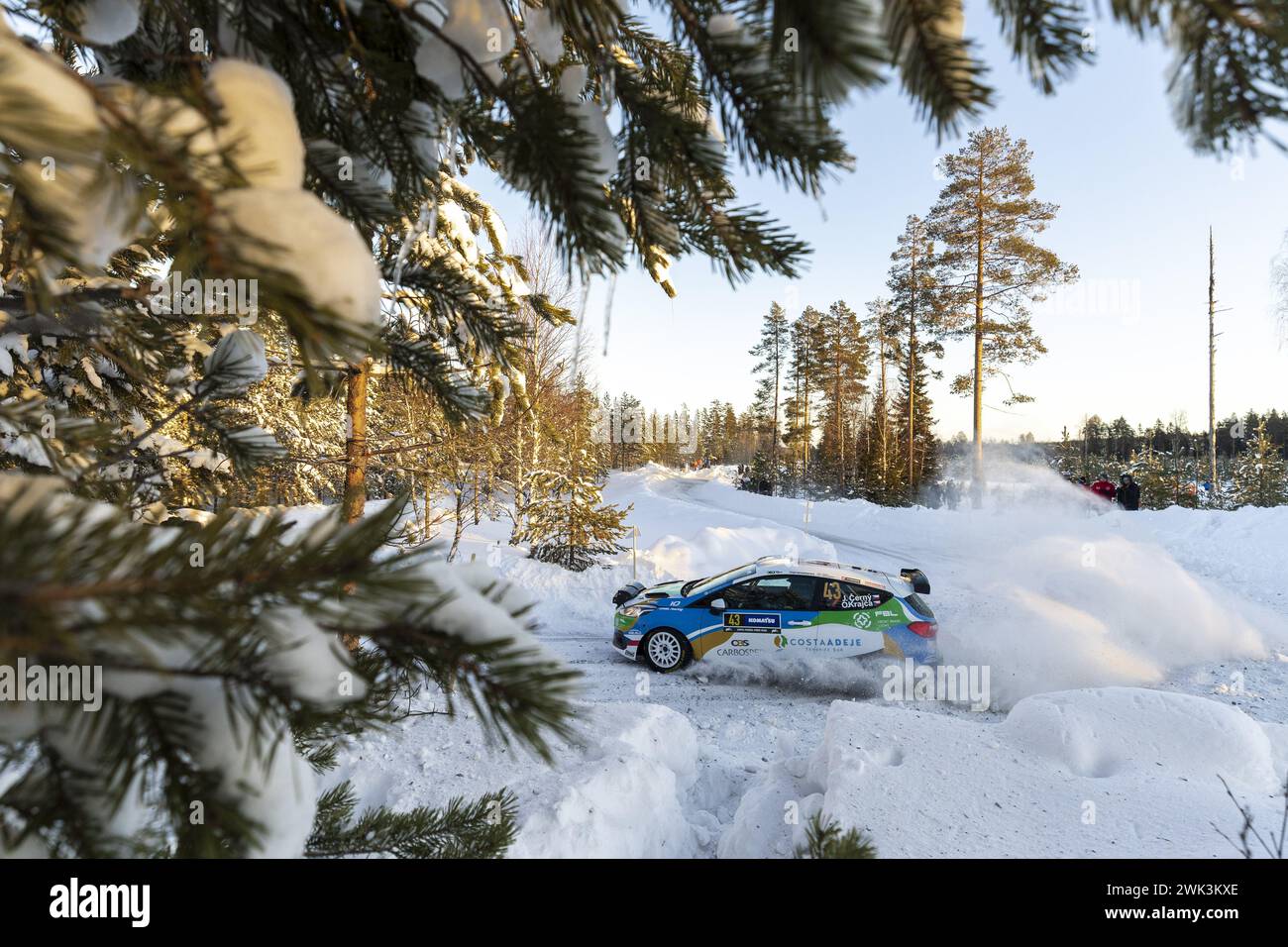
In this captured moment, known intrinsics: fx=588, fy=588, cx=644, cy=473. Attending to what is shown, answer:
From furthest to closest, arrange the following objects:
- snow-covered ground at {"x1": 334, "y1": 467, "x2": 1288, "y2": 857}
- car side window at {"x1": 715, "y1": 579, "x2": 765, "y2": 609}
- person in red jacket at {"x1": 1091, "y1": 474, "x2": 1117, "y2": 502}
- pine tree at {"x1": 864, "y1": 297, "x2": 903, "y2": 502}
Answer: pine tree at {"x1": 864, "y1": 297, "x2": 903, "y2": 502}, person in red jacket at {"x1": 1091, "y1": 474, "x2": 1117, "y2": 502}, car side window at {"x1": 715, "y1": 579, "x2": 765, "y2": 609}, snow-covered ground at {"x1": 334, "y1": 467, "x2": 1288, "y2": 857}

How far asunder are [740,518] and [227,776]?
23190 mm

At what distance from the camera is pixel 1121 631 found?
8930 millimetres

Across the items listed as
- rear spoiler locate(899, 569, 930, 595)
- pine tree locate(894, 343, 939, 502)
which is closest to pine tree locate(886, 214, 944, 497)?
pine tree locate(894, 343, 939, 502)

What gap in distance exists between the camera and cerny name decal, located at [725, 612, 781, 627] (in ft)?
25.7

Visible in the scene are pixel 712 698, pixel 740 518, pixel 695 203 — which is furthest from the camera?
pixel 740 518

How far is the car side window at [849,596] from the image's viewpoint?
759cm

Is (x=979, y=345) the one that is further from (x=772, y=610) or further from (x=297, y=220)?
(x=297, y=220)

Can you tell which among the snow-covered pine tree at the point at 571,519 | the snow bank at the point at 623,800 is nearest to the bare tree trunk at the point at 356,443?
the snow bank at the point at 623,800

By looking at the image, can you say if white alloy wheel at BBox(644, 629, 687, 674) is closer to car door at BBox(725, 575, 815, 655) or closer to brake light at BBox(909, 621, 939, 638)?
car door at BBox(725, 575, 815, 655)

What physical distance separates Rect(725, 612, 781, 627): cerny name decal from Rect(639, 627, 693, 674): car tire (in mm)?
682

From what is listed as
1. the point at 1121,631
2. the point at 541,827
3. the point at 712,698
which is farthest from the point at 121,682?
the point at 1121,631

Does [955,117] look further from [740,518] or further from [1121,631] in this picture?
[740,518]

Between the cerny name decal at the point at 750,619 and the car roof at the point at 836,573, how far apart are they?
22.4 inches

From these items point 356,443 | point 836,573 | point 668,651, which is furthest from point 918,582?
point 356,443
